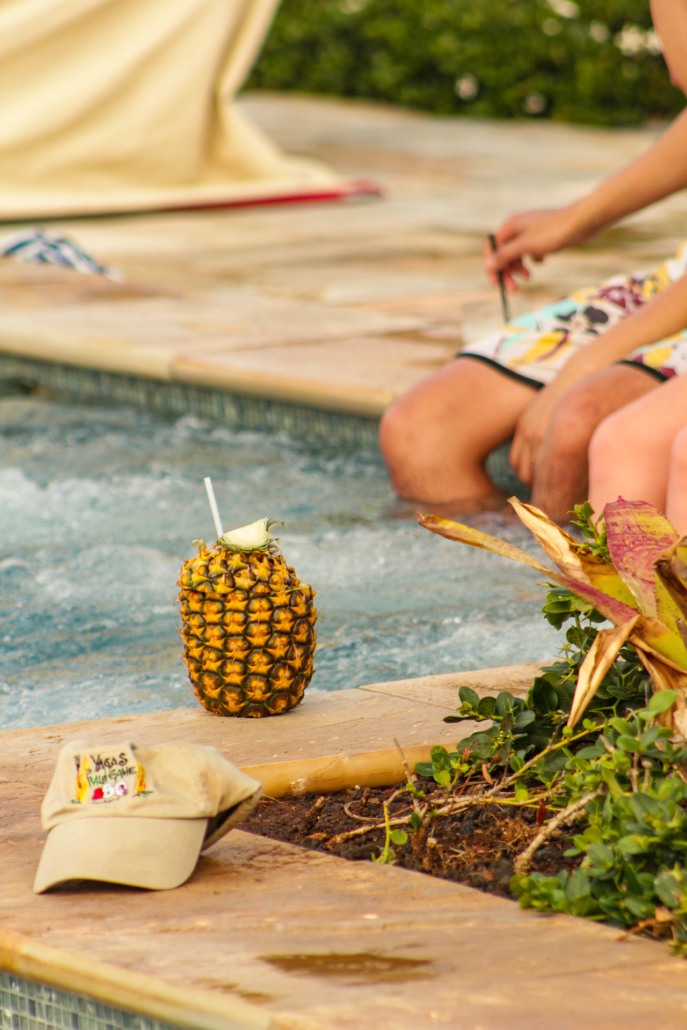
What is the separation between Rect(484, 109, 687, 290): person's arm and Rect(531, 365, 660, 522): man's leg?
1.77 feet

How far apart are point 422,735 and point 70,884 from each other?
1.72ft

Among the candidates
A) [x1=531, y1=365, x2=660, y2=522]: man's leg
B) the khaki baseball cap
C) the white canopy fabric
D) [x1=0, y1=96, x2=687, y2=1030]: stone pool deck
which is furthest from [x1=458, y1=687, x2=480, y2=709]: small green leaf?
the white canopy fabric

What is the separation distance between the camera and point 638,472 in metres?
2.77

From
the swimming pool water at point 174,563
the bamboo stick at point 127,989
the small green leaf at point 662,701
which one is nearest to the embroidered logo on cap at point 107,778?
the bamboo stick at point 127,989

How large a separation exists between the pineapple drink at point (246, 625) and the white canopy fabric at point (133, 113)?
23.5 ft

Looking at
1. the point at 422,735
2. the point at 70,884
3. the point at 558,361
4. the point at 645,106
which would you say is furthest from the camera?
the point at 645,106

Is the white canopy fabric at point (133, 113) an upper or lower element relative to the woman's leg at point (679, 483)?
lower

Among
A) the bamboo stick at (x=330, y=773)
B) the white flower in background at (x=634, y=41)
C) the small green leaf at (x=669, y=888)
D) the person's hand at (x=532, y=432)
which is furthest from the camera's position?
the white flower in background at (x=634, y=41)

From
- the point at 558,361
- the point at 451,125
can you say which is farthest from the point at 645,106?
the point at 558,361

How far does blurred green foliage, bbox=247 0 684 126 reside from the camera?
1250 centimetres

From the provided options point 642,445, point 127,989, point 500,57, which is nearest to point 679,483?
point 642,445

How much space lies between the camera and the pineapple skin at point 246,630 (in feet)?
6.81

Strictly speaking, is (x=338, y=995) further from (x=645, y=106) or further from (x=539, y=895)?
(x=645, y=106)

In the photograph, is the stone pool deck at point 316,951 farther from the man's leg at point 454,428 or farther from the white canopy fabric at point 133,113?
the white canopy fabric at point 133,113
